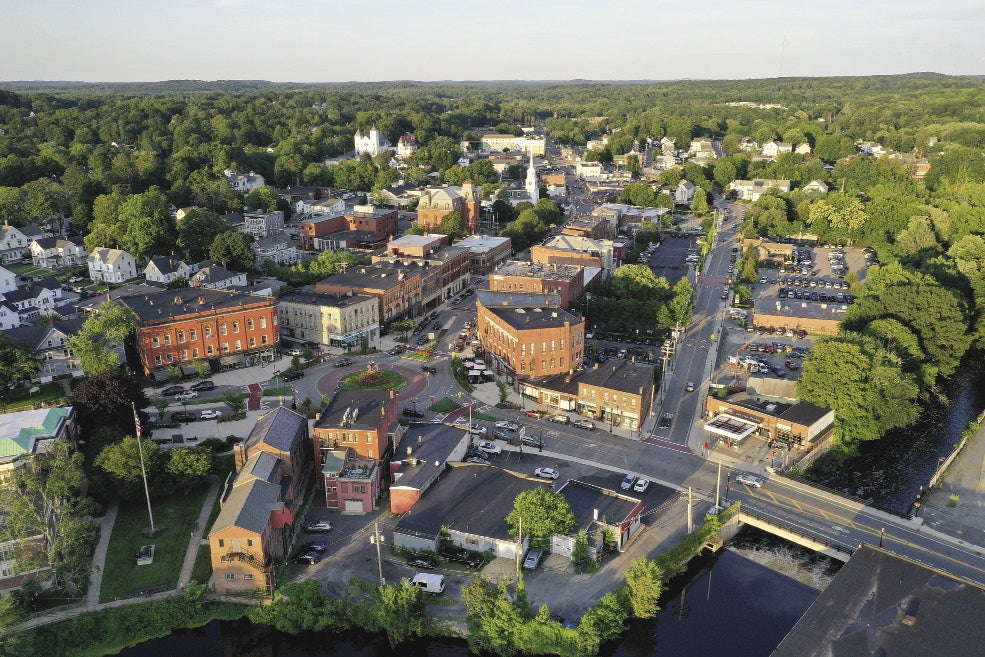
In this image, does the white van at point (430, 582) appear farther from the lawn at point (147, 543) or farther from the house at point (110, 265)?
the house at point (110, 265)

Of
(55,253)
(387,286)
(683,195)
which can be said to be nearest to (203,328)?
(387,286)

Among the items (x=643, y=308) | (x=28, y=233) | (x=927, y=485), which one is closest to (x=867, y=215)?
(x=643, y=308)

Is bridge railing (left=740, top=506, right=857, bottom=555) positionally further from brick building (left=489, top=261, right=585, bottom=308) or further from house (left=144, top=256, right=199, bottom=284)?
house (left=144, top=256, right=199, bottom=284)

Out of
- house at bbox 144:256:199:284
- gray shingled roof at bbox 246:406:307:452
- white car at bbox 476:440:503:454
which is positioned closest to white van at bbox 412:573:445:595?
gray shingled roof at bbox 246:406:307:452

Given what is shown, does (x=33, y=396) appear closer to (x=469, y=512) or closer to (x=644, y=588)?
(x=469, y=512)

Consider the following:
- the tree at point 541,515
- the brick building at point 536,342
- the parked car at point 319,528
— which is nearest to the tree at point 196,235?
the brick building at point 536,342

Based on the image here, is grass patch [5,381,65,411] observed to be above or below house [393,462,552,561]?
below
